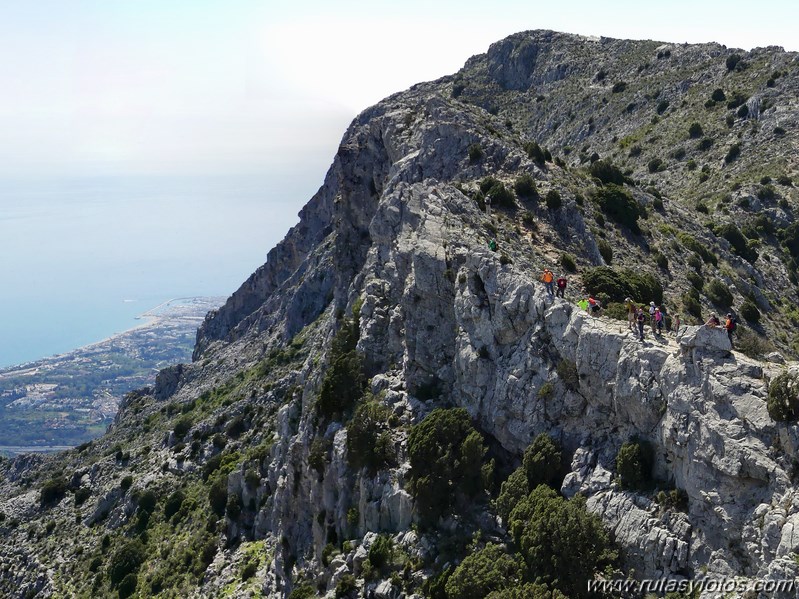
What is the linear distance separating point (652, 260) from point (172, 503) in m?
42.7

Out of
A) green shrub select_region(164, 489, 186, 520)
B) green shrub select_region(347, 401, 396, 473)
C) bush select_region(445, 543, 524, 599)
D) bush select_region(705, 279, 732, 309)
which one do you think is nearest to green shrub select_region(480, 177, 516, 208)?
bush select_region(705, 279, 732, 309)

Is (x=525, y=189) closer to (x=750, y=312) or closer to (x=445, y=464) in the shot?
(x=750, y=312)

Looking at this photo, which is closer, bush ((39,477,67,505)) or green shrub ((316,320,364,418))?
green shrub ((316,320,364,418))

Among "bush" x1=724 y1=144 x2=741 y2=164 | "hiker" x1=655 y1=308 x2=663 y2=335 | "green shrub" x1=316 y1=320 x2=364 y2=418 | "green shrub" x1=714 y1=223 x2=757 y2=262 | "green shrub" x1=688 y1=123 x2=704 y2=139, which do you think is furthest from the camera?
"green shrub" x1=688 y1=123 x2=704 y2=139

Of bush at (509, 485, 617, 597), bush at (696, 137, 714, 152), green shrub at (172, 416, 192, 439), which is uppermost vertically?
bush at (696, 137, 714, 152)

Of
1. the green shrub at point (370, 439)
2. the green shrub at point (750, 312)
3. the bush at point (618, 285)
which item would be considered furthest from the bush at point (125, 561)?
the green shrub at point (750, 312)

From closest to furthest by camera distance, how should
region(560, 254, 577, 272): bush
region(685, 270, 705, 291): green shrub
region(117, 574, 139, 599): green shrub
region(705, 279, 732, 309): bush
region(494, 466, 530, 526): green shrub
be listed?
1. region(494, 466, 530, 526): green shrub
2. region(560, 254, 577, 272): bush
3. region(705, 279, 732, 309): bush
4. region(685, 270, 705, 291): green shrub
5. region(117, 574, 139, 599): green shrub

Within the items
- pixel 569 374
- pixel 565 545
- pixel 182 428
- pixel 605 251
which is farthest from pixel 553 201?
pixel 182 428

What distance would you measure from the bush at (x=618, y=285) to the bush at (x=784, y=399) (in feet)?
49.0

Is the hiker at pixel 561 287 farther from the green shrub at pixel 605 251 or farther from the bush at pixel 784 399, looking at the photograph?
the green shrub at pixel 605 251

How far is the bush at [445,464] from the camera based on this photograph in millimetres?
29031

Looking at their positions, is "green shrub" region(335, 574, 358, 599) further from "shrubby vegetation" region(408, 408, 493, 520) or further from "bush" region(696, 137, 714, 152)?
"bush" region(696, 137, 714, 152)

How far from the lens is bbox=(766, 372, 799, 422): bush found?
1978 cm

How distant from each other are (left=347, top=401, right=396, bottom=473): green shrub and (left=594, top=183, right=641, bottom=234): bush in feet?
83.9
